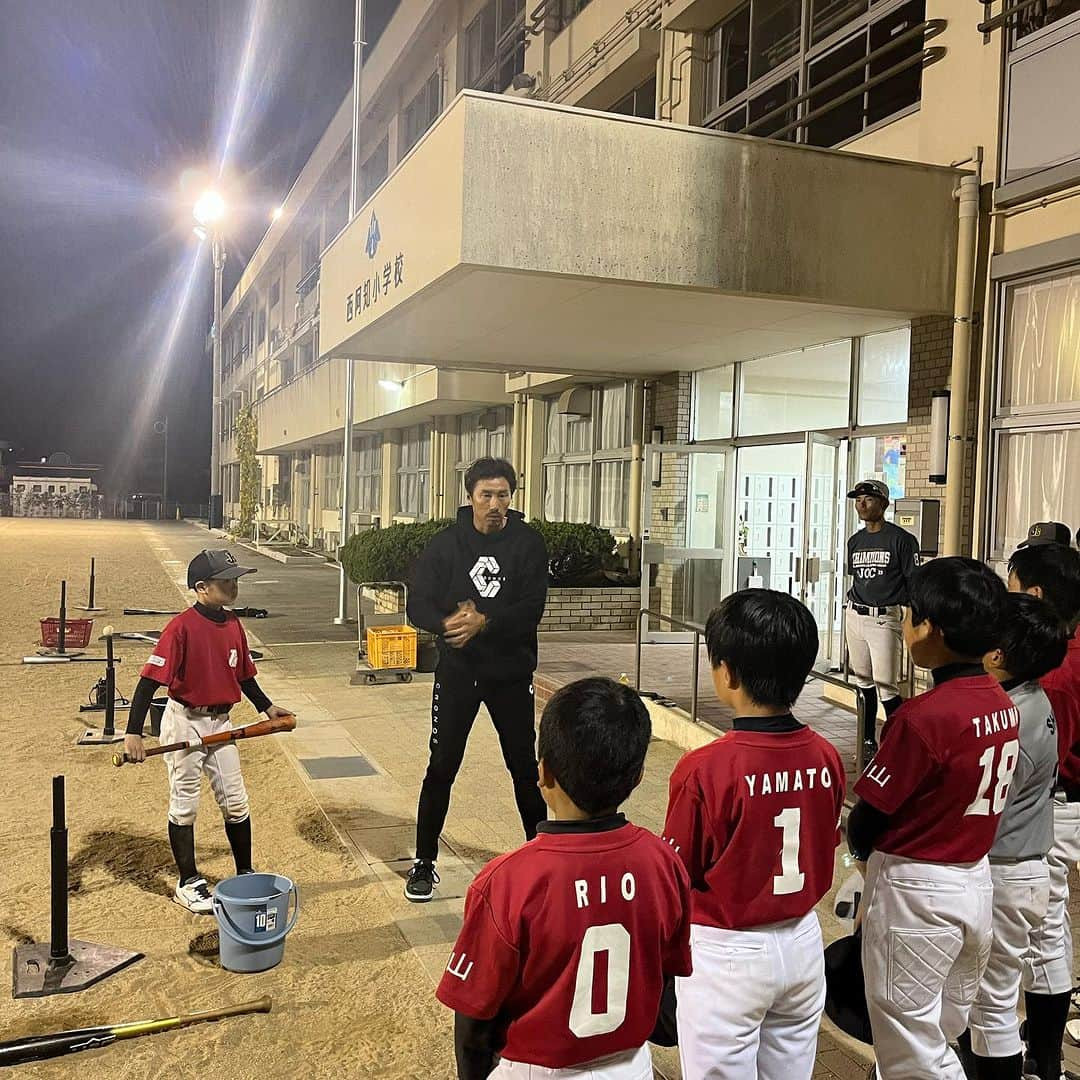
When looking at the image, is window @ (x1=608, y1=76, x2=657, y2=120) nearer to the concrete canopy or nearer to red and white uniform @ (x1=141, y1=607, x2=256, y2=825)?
the concrete canopy

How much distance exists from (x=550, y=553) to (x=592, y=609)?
1.18 m

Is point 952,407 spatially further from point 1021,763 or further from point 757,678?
point 757,678

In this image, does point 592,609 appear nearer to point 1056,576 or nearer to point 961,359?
point 961,359

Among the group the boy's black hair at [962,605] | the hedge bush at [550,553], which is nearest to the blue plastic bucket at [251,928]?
the boy's black hair at [962,605]

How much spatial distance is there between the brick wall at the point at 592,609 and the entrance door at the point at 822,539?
333 centimetres

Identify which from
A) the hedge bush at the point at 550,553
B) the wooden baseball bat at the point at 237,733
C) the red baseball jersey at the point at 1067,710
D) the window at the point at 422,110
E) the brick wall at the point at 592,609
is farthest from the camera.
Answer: the window at the point at 422,110

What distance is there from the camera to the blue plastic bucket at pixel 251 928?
430 cm

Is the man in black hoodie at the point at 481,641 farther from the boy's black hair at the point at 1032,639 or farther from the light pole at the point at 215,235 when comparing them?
the light pole at the point at 215,235

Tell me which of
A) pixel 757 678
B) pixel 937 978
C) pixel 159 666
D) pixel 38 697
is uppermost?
pixel 757 678

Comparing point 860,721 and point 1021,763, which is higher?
point 1021,763

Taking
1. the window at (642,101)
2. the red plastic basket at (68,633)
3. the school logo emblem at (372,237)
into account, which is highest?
the window at (642,101)

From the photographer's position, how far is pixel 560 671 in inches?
428

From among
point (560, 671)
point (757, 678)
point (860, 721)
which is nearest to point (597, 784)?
point (757, 678)

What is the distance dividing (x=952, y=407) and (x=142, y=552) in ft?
100
